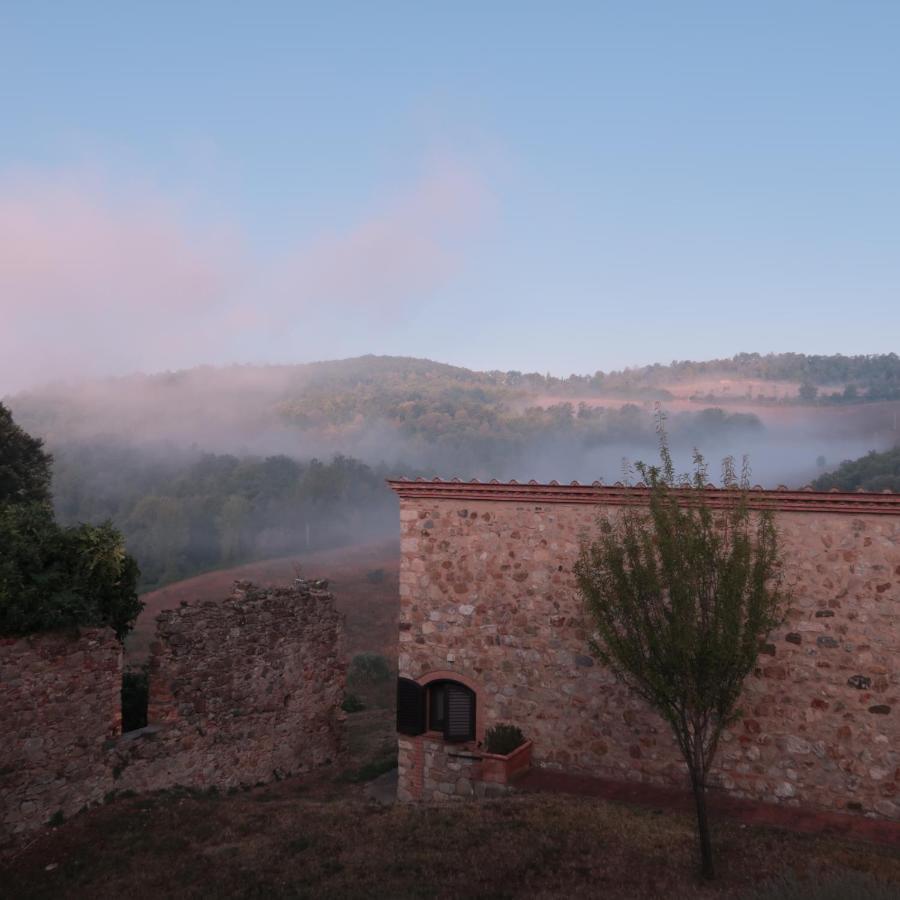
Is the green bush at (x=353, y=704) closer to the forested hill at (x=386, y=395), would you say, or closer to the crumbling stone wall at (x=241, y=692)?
the crumbling stone wall at (x=241, y=692)

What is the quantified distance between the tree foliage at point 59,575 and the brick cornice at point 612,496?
4715mm

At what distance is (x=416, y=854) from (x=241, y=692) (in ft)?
18.7

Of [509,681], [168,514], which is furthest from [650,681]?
[168,514]

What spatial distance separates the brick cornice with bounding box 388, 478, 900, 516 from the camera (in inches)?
398

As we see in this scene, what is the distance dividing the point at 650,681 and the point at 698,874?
7.40 ft

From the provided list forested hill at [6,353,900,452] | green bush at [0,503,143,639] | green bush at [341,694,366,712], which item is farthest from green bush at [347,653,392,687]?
forested hill at [6,353,900,452]

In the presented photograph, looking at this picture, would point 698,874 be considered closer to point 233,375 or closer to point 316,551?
point 316,551

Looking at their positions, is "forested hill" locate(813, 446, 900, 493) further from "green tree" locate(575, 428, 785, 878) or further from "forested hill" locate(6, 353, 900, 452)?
"forested hill" locate(6, 353, 900, 452)

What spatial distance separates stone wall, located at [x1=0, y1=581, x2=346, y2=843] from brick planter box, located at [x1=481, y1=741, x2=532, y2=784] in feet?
15.1

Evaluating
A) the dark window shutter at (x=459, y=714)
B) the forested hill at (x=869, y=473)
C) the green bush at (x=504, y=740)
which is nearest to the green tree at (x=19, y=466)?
the dark window shutter at (x=459, y=714)

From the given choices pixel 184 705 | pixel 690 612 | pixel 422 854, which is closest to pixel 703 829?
pixel 690 612

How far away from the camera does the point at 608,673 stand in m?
11.9

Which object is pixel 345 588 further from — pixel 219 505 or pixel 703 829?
pixel 703 829

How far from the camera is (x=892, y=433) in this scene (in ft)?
172
